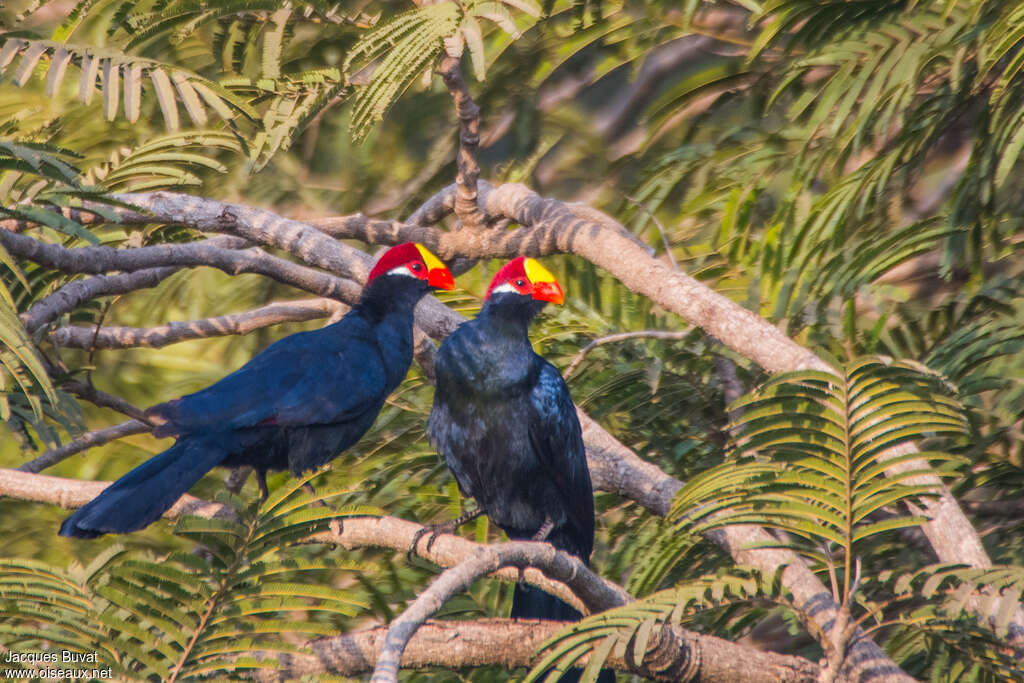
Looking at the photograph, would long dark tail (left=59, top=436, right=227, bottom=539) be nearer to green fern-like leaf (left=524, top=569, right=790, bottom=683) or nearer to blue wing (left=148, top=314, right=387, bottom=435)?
blue wing (left=148, top=314, right=387, bottom=435)

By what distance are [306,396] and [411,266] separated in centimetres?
61

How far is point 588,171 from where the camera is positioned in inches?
223

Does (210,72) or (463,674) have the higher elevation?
(210,72)

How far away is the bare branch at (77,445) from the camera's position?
3.32 m

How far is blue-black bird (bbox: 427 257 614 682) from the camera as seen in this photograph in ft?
11.0

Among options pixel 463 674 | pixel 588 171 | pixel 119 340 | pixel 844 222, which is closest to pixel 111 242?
pixel 119 340

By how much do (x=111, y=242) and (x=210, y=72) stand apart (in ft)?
6.00

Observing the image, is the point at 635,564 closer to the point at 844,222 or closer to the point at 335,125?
the point at 844,222

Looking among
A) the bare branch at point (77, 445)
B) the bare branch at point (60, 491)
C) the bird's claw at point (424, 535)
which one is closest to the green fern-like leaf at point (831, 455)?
the bird's claw at point (424, 535)

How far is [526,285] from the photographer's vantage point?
3.37 m

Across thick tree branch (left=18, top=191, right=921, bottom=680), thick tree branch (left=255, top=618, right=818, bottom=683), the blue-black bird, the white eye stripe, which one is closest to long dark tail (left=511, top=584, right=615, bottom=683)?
the blue-black bird

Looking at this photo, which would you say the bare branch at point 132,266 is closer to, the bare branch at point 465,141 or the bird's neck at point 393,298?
the bird's neck at point 393,298

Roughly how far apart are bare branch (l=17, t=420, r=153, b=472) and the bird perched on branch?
276 millimetres

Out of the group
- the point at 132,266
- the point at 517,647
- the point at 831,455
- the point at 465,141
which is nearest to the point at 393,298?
the point at 465,141
